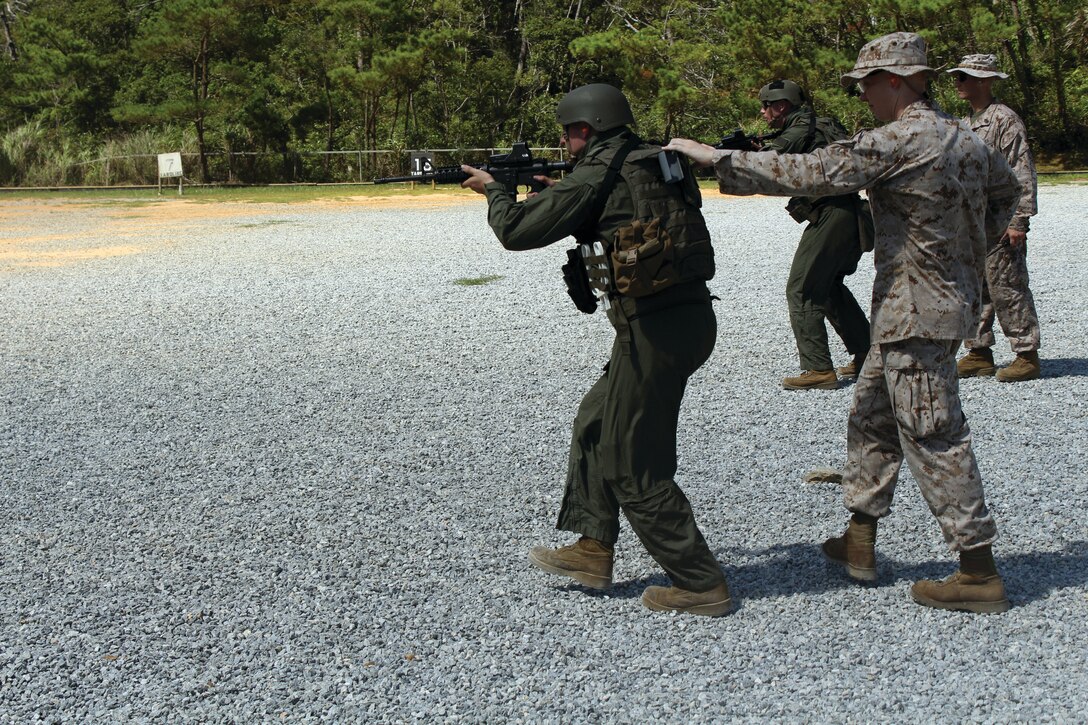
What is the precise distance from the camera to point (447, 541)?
175 inches

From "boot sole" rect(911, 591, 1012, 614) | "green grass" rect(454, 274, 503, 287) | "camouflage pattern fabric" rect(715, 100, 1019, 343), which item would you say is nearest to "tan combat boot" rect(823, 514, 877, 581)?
"boot sole" rect(911, 591, 1012, 614)

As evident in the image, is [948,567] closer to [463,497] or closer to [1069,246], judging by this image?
[463,497]

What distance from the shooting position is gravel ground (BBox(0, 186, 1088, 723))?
3.22 m

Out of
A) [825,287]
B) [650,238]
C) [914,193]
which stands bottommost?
[825,287]

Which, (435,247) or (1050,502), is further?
(435,247)

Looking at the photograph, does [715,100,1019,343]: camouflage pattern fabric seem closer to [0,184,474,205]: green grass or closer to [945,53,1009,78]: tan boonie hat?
[945,53,1009,78]: tan boonie hat

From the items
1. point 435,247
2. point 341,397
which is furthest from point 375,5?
point 341,397

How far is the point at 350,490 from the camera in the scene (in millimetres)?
5141

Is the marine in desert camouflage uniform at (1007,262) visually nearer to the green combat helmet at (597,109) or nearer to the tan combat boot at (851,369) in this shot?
the tan combat boot at (851,369)

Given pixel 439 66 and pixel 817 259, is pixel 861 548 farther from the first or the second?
pixel 439 66

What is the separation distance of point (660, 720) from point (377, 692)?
2.69 feet

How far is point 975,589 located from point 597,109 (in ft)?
6.60

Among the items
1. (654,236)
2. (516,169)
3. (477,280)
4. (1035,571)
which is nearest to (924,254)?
(654,236)

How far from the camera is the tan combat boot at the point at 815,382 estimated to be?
706 centimetres
